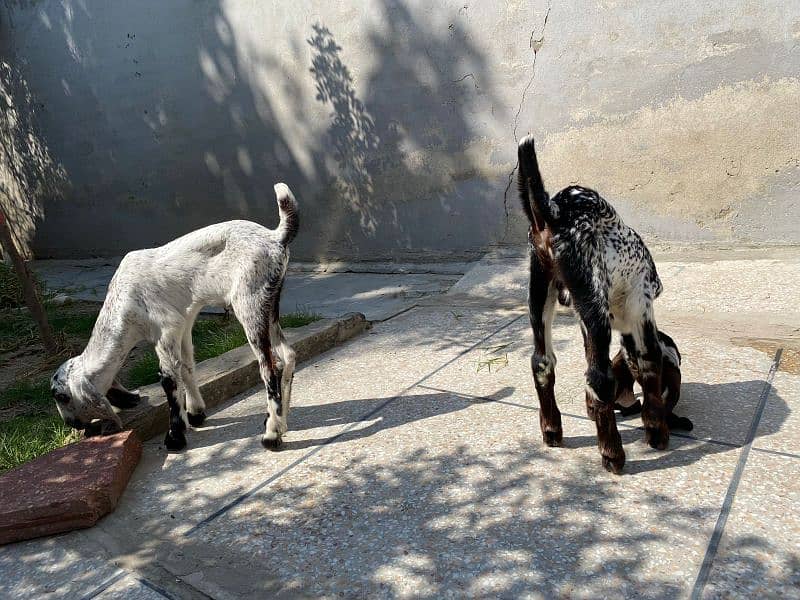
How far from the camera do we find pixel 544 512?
283cm

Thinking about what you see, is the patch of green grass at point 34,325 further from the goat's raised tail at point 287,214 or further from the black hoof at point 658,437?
the black hoof at point 658,437

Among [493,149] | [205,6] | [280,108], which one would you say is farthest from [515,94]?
[205,6]

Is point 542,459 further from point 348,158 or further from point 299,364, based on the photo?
point 348,158

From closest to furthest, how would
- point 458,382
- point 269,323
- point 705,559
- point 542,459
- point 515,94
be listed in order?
1. point 705,559
2. point 542,459
3. point 269,323
4. point 458,382
5. point 515,94

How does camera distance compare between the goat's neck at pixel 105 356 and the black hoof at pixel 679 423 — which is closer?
the black hoof at pixel 679 423

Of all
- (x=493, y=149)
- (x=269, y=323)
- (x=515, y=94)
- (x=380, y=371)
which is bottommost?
(x=380, y=371)

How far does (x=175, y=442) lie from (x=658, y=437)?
2.68 metres

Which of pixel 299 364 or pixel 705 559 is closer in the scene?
pixel 705 559

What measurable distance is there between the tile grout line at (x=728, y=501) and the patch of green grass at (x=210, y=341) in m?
3.61

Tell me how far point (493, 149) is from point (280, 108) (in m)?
2.98

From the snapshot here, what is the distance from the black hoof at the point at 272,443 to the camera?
3.69 m

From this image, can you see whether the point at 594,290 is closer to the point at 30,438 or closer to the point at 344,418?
the point at 344,418

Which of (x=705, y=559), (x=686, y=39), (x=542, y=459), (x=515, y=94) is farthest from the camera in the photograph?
(x=515, y=94)

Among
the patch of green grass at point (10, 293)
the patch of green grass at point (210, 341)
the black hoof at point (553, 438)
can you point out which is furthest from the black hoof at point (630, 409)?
the patch of green grass at point (10, 293)
